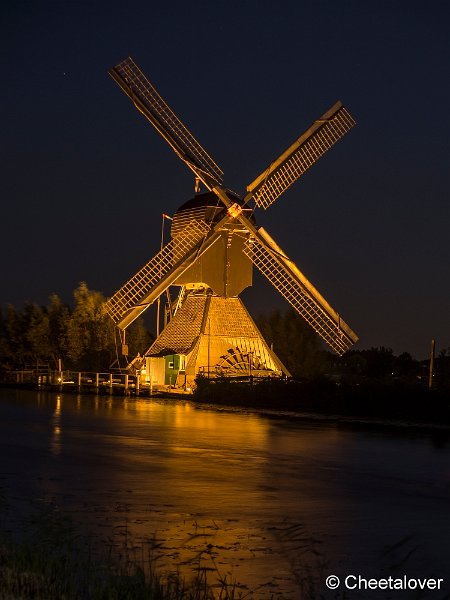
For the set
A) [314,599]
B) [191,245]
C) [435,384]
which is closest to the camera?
[314,599]

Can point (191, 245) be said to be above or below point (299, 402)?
above

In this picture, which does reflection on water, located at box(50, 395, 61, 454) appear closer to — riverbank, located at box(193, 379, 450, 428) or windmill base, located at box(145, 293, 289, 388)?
riverbank, located at box(193, 379, 450, 428)

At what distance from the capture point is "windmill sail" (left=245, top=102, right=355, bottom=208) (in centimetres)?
4806

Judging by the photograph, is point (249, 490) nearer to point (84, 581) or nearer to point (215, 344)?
point (84, 581)

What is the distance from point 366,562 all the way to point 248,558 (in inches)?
46.5

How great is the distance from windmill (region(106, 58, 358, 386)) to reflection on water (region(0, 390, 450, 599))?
18334 mm

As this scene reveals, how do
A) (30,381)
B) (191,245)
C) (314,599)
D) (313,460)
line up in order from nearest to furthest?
1. (314,599)
2. (313,460)
3. (191,245)
4. (30,381)

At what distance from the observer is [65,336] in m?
71.6

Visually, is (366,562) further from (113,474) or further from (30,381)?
(30,381)

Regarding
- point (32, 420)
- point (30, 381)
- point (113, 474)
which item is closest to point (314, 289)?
point (32, 420)

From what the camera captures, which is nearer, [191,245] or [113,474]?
[113,474]

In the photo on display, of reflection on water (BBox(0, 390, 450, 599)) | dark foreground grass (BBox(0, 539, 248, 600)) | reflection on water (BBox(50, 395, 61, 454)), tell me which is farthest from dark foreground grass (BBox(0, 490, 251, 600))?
reflection on water (BBox(50, 395, 61, 454))

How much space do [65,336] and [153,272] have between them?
24.4 m

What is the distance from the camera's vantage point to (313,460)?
21328 millimetres
